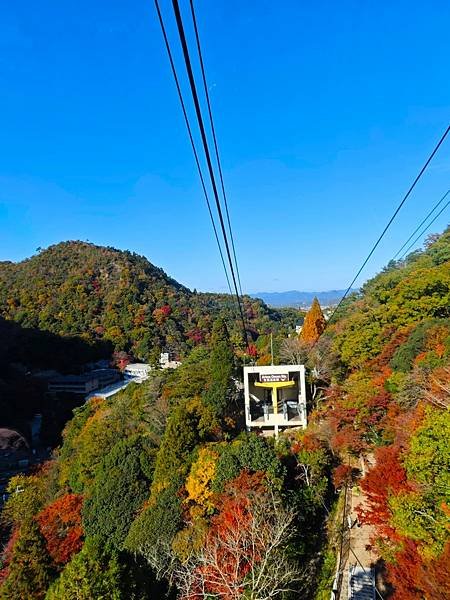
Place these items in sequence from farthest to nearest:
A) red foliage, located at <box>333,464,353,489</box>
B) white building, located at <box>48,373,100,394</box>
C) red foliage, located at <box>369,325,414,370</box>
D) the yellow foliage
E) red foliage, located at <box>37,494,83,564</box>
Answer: white building, located at <box>48,373,100,394</box> → red foliage, located at <box>369,325,414,370</box> → red foliage, located at <box>37,494,83,564</box> → red foliage, located at <box>333,464,353,489</box> → the yellow foliage

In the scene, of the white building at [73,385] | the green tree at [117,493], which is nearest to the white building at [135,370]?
the white building at [73,385]

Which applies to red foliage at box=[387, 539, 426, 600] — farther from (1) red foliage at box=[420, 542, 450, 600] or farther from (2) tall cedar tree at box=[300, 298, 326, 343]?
(2) tall cedar tree at box=[300, 298, 326, 343]

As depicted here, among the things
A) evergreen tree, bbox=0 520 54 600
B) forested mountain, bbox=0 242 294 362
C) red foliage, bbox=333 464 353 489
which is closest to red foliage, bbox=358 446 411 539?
red foliage, bbox=333 464 353 489

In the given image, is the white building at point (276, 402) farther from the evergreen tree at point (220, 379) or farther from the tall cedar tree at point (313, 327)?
the tall cedar tree at point (313, 327)

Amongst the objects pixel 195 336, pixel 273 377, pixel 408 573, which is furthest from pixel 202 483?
pixel 195 336

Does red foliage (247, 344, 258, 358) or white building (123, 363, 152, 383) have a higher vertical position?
red foliage (247, 344, 258, 358)

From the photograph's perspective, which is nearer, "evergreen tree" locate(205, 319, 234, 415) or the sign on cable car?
"evergreen tree" locate(205, 319, 234, 415)
